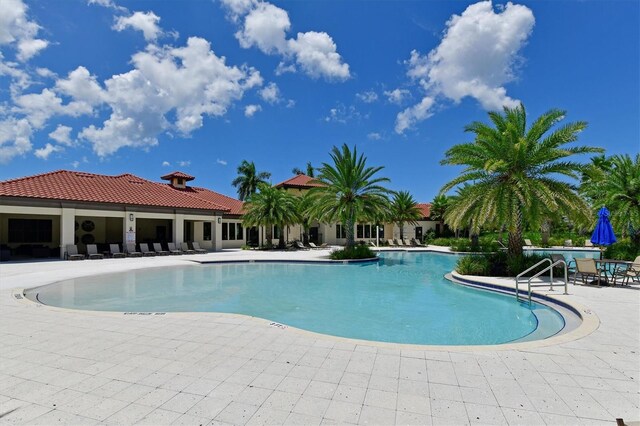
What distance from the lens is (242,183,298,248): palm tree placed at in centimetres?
2884

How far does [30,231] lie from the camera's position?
939 inches

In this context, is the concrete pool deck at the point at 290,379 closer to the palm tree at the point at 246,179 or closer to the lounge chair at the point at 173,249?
the lounge chair at the point at 173,249

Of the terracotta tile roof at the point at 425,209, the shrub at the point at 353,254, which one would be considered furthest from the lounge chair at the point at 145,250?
the terracotta tile roof at the point at 425,209

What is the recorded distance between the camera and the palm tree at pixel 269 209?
28844 millimetres

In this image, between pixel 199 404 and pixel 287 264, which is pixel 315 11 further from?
pixel 199 404

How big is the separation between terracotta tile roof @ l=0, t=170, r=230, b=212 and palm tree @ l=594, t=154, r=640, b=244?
26914mm

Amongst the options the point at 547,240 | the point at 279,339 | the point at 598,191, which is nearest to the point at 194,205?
the point at 279,339

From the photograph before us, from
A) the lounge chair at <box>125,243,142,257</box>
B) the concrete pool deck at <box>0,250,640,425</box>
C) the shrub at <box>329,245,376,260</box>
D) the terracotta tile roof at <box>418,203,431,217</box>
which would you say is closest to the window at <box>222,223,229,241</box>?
the lounge chair at <box>125,243,142,257</box>

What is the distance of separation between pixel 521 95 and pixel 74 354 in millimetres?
17545

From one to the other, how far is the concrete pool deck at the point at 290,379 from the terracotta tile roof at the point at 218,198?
96.6 feet

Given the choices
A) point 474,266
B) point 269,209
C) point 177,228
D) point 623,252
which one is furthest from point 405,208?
point 177,228

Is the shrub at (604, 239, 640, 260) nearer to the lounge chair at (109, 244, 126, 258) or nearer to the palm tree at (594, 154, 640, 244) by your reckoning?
the palm tree at (594, 154, 640, 244)

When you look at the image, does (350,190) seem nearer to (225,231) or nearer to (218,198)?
(225,231)

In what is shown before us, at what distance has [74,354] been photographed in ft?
16.0
